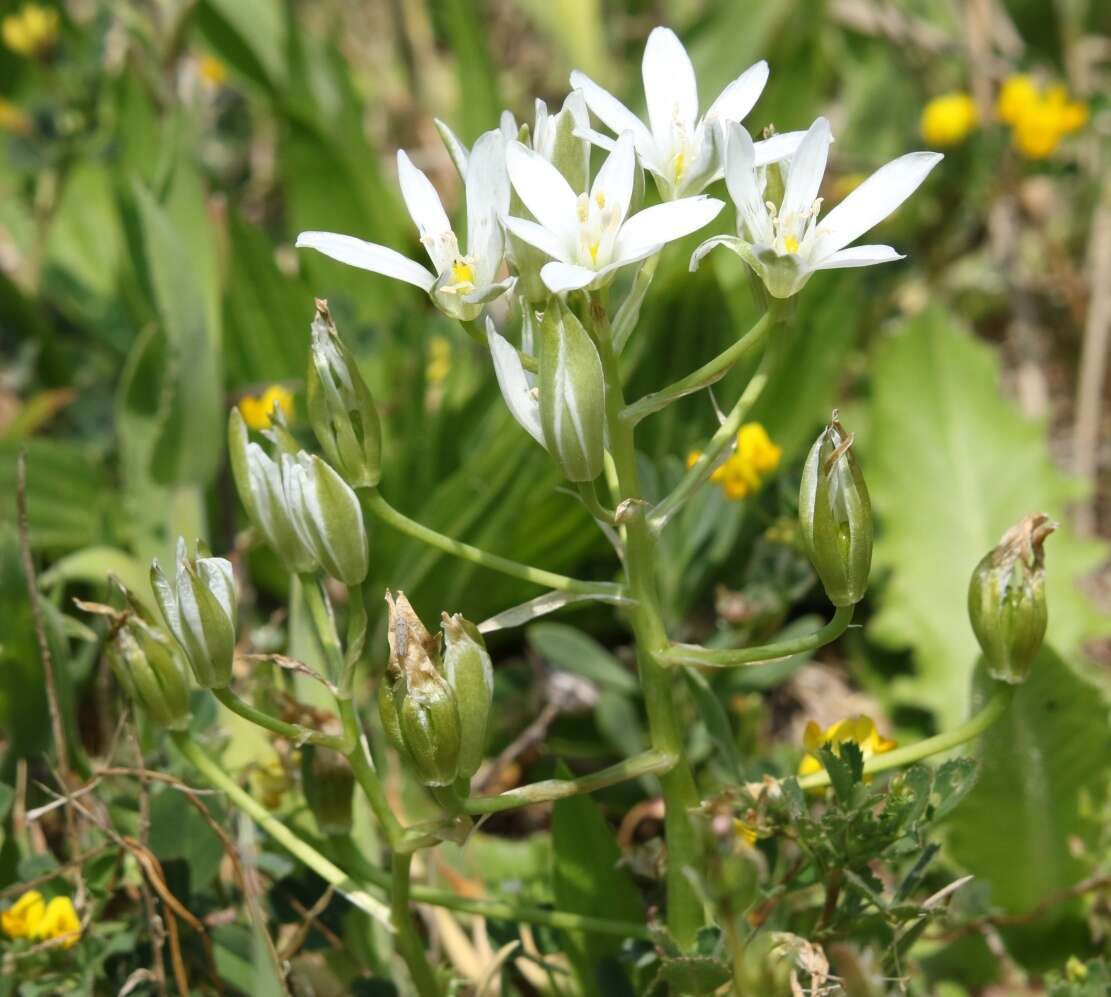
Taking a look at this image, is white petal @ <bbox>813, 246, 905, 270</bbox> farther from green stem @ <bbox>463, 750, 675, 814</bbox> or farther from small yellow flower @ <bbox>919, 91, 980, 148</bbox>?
small yellow flower @ <bbox>919, 91, 980, 148</bbox>

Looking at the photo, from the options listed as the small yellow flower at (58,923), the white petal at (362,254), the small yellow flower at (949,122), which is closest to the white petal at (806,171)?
the white petal at (362,254)

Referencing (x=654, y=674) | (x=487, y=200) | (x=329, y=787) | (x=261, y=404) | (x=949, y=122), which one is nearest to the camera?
(x=487, y=200)

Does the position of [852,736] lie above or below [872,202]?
below

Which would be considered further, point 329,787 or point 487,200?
point 329,787

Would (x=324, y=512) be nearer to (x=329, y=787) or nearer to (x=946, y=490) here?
(x=329, y=787)

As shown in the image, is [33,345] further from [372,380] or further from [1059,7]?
[1059,7]

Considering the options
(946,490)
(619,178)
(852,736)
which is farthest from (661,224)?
(946,490)

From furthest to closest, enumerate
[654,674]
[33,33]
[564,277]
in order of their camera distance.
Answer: [33,33] → [654,674] → [564,277]
